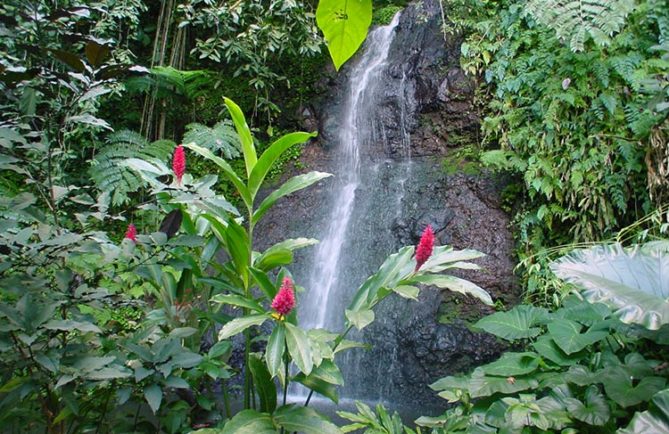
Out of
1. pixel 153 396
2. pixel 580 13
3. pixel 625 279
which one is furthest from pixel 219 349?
pixel 580 13

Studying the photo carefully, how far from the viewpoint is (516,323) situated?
2.05m

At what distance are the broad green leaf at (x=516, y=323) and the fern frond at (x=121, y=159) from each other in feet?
13.2

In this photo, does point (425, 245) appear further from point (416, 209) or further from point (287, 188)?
point (416, 209)

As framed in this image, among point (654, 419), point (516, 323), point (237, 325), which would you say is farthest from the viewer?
point (516, 323)

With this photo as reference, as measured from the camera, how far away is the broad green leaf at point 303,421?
151 centimetres

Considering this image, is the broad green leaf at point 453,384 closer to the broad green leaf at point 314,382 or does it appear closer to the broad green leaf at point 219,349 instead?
the broad green leaf at point 314,382

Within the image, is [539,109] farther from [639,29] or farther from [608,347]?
[608,347]

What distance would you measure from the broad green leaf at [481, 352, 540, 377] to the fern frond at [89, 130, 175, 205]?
13.9 feet

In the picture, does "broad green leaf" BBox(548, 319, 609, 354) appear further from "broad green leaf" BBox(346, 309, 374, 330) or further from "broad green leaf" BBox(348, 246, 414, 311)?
"broad green leaf" BBox(346, 309, 374, 330)

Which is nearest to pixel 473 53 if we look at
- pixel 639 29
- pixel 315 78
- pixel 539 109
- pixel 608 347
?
pixel 539 109

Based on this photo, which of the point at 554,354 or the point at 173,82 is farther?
the point at 173,82

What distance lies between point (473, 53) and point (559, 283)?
2601mm

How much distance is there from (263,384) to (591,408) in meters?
1.05

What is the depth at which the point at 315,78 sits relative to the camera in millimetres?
6375
